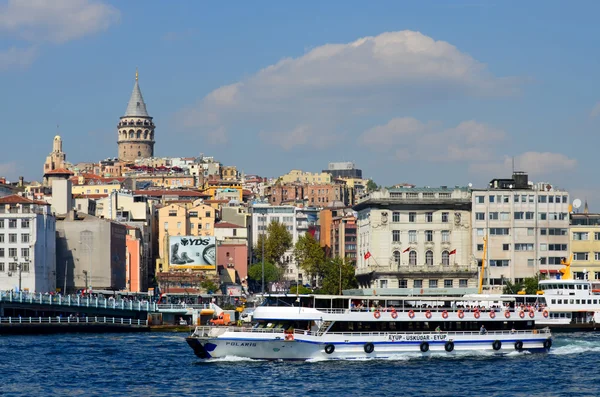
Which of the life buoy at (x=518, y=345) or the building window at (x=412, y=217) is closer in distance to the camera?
the life buoy at (x=518, y=345)

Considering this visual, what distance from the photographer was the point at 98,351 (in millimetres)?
82875

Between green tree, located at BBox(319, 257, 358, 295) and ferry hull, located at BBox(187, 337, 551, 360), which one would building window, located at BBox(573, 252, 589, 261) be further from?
ferry hull, located at BBox(187, 337, 551, 360)

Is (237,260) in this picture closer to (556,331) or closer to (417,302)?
(556,331)

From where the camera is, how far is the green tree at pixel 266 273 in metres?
187

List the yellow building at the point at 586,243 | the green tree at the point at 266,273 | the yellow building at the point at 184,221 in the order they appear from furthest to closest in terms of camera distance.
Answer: the yellow building at the point at 184,221, the green tree at the point at 266,273, the yellow building at the point at 586,243

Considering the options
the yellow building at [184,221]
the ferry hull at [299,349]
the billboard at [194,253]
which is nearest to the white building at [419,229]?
the billboard at [194,253]

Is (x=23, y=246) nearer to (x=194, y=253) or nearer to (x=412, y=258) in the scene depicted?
(x=194, y=253)

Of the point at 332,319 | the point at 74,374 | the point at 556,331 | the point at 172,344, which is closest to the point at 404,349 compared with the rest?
the point at 332,319

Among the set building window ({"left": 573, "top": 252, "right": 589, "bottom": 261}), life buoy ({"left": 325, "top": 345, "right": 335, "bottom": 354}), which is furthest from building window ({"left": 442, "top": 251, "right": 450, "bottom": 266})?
life buoy ({"left": 325, "top": 345, "right": 335, "bottom": 354})

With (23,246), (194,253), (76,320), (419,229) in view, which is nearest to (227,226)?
(194,253)

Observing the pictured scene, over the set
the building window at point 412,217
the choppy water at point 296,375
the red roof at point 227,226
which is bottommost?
the choppy water at point 296,375

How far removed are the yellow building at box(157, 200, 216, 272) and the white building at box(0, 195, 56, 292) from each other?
40431 millimetres

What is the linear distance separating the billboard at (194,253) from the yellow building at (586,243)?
55078 millimetres

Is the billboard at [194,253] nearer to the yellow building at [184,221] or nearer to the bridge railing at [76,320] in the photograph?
the yellow building at [184,221]
